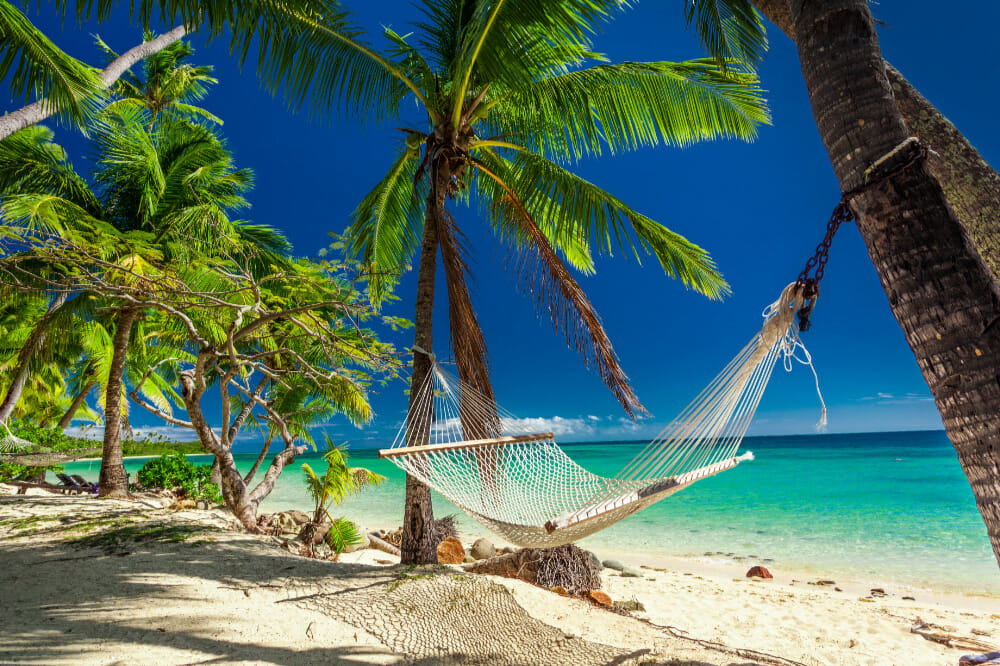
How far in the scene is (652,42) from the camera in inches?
1917

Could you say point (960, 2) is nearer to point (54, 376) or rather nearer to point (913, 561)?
point (913, 561)

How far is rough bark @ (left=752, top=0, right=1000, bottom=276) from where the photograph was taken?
1645mm

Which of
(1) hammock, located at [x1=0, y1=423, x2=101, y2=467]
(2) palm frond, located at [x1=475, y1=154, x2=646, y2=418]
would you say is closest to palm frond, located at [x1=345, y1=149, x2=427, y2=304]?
(2) palm frond, located at [x1=475, y1=154, x2=646, y2=418]

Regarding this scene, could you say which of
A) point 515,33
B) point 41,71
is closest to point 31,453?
point 41,71

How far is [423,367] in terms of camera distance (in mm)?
2738

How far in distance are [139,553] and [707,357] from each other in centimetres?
4556

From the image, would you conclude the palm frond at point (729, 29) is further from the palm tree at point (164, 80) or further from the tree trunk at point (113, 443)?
the palm tree at point (164, 80)

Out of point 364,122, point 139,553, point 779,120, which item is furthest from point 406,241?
point 779,120

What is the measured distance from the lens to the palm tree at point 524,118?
252cm

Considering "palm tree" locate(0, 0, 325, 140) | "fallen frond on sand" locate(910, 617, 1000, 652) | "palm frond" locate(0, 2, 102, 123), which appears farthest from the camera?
"fallen frond on sand" locate(910, 617, 1000, 652)

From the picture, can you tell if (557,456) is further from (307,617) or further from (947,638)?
(947,638)

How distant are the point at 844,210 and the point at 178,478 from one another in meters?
5.65

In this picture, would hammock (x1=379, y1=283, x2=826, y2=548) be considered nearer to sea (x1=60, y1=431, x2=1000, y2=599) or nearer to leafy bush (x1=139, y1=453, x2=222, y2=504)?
leafy bush (x1=139, y1=453, x2=222, y2=504)

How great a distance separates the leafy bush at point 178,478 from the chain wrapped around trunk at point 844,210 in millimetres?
5265
